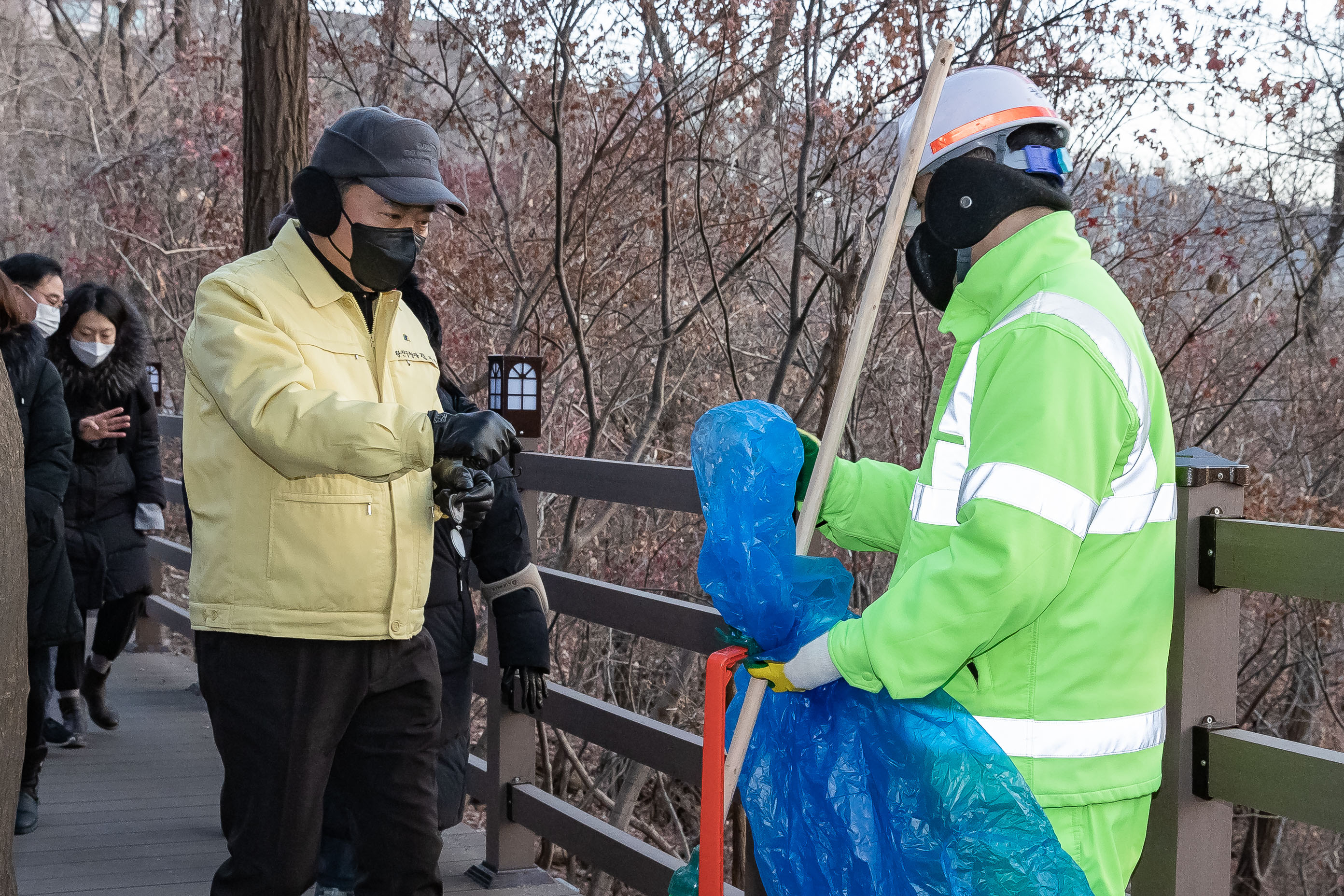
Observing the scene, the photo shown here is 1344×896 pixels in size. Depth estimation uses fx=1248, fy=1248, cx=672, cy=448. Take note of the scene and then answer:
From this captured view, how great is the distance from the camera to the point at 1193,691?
2230 mm

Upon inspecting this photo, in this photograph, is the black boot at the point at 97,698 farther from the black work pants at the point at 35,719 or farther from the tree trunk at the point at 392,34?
the tree trunk at the point at 392,34

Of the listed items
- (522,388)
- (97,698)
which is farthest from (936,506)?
(97,698)

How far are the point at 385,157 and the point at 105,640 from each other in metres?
A: 3.95

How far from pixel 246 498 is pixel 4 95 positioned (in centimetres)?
1866

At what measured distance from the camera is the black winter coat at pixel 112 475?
17.4 ft

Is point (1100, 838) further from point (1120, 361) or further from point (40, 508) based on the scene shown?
point (40, 508)

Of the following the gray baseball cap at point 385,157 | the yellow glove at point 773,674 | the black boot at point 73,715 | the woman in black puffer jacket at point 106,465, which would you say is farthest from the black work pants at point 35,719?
the yellow glove at point 773,674

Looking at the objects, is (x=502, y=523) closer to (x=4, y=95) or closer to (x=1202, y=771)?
(x=1202, y=771)

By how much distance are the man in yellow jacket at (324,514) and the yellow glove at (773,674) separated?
→ 677 mm

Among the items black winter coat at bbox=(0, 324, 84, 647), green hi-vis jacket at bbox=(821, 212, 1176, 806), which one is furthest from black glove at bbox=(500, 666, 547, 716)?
black winter coat at bbox=(0, 324, 84, 647)

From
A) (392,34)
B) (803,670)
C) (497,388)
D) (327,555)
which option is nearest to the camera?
(803,670)

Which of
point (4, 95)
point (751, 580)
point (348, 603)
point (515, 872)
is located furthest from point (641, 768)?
point (4, 95)

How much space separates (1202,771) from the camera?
7.24 feet

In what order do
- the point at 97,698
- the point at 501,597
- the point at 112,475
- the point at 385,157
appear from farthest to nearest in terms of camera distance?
the point at 97,698, the point at 112,475, the point at 501,597, the point at 385,157
